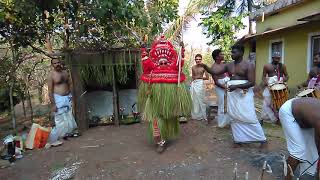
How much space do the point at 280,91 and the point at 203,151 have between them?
8.29ft

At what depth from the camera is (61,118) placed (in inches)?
275

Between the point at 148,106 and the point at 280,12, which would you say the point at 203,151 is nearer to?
the point at 148,106

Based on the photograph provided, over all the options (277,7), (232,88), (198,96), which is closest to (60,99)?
(198,96)

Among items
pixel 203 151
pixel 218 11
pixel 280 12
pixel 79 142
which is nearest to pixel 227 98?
Answer: pixel 203 151

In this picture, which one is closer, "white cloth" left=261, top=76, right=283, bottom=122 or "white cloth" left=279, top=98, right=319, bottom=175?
"white cloth" left=279, top=98, right=319, bottom=175

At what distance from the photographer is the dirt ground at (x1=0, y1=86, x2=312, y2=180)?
15.6 ft

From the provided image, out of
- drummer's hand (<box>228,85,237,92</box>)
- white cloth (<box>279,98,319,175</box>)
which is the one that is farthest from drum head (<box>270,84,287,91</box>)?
white cloth (<box>279,98,319,175</box>)

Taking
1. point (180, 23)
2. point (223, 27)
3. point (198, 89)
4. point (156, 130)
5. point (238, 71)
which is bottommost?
point (156, 130)

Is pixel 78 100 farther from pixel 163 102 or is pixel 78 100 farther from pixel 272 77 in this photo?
pixel 272 77

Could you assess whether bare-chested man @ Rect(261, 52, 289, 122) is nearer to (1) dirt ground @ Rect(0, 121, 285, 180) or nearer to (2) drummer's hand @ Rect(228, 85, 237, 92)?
(1) dirt ground @ Rect(0, 121, 285, 180)

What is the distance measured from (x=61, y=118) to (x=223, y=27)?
13714 millimetres

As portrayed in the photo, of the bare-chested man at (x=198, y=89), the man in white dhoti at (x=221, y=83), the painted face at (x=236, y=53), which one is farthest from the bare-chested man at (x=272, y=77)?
the painted face at (x=236, y=53)

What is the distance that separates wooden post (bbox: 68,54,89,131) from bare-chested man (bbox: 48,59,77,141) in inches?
17.2

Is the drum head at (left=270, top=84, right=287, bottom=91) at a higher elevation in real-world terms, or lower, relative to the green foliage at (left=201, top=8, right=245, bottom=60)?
lower
